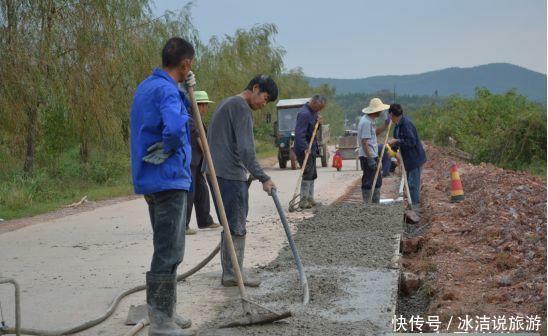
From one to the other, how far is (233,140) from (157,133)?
1.75m

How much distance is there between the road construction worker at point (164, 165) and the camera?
4.97m

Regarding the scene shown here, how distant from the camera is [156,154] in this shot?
16.3 feet

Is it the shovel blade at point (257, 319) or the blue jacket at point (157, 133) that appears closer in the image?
the blue jacket at point (157, 133)

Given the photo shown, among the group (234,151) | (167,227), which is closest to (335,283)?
(234,151)

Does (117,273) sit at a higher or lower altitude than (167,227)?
lower

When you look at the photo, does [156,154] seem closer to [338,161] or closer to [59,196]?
[59,196]

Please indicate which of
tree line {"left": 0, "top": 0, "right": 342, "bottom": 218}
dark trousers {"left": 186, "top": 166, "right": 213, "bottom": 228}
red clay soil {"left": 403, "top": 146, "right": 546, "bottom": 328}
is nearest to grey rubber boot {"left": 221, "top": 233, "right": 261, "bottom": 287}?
red clay soil {"left": 403, "top": 146, "right": 546, "bottom": 328}

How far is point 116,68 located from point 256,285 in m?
14.0

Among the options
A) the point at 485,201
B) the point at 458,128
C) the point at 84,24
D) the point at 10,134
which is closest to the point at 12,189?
the point at 10,134

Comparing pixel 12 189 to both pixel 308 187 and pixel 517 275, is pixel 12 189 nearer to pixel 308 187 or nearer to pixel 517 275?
pixel 308 187

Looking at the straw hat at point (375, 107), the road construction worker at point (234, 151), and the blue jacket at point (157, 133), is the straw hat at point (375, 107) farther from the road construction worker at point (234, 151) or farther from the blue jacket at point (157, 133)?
the blue jacket at point (157, 133)

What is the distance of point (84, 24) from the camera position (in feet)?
60.7

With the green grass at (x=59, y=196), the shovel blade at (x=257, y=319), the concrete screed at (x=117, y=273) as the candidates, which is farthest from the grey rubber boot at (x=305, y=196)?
the shovel blade at (x=257, y=319)

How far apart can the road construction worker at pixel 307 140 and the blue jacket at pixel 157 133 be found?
760 centimetres
